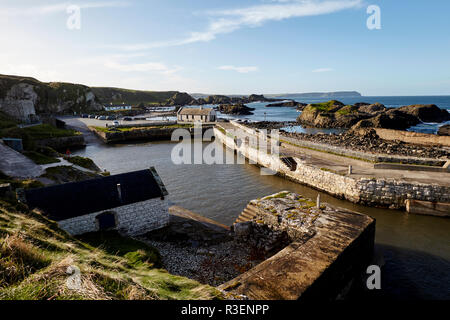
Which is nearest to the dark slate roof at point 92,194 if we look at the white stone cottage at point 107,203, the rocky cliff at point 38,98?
the white stone cottage at point 107,203

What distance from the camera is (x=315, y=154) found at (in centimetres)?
3130

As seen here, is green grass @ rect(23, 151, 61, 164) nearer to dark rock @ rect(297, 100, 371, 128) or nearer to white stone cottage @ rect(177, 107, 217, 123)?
white stone cottage @ rect(177, 107, 217, 123)

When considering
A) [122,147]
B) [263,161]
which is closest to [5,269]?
[263,161]

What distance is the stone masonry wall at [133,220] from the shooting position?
14142 mm

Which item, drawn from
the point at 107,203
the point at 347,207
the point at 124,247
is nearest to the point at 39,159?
the point at 107,203

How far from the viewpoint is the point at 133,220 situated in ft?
52.1

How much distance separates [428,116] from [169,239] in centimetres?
9510

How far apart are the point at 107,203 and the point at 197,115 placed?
2340 inches

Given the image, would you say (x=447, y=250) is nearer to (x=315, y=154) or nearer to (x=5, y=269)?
(x=315, y=154)

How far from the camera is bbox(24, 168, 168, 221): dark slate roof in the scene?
13.8m

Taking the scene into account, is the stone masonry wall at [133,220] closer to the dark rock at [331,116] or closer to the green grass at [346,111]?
the dark rock at [331,116]

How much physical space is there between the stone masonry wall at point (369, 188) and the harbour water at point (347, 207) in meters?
0.74

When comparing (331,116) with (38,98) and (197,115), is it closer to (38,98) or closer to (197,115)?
(197,115)

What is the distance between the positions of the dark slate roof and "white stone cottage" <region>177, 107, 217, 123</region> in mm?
55333
